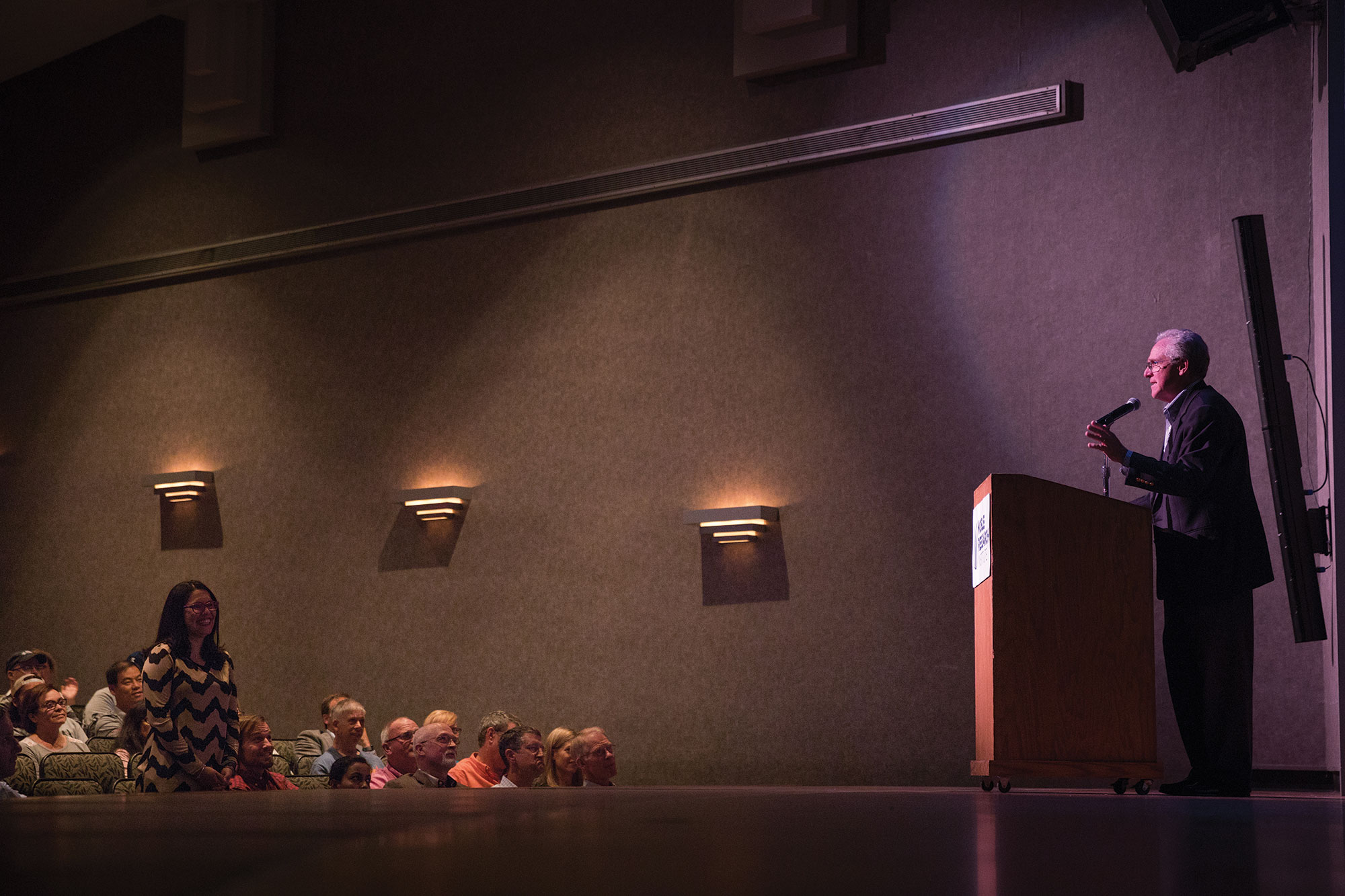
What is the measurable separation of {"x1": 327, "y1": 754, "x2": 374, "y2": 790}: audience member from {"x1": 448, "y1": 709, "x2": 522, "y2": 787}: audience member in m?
0.33

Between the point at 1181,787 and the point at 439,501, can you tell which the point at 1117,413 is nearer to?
the point at 1181,787

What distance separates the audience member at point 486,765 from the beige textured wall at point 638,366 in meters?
1.86

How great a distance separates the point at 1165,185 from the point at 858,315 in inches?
62.8

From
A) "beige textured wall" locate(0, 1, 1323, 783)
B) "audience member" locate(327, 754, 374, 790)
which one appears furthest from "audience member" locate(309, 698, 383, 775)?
"beige textured wall" locate(0, 1, 1323, 783)

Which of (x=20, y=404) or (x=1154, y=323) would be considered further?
(x=20, y=404)

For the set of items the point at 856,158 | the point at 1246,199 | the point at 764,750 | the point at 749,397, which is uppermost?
the point at 856,158

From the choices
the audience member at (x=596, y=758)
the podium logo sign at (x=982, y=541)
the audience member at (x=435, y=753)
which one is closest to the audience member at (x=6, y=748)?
the audience member at (x=435, y=753)

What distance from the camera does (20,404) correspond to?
9.66 m

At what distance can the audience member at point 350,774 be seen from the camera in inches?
201

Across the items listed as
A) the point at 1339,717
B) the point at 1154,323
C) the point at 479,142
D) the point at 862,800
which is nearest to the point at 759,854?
the point at 862,800

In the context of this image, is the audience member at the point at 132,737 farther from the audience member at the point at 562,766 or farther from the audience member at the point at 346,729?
the audience member at the point at 562,766

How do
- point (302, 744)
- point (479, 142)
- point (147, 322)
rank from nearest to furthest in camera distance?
point (302, 744) → point (479, 142) → point (147, 322)

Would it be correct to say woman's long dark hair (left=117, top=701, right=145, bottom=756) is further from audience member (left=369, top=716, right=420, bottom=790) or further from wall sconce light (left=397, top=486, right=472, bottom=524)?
wall sconce light (left=397, top=486, right=472, bottom=524)

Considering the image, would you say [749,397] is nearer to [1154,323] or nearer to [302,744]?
[1154,323]
